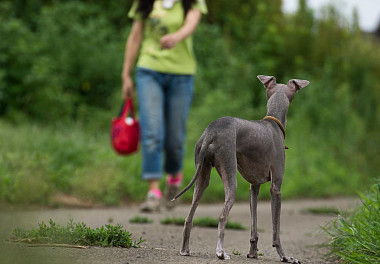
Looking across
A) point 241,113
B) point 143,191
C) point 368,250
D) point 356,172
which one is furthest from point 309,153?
point 368,250

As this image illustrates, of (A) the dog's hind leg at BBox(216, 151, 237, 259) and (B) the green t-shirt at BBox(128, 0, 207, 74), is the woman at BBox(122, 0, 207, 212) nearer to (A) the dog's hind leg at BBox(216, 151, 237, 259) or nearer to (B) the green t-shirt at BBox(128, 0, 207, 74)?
(B) the green t-shirt at BBox(128, 0, 207, 74)

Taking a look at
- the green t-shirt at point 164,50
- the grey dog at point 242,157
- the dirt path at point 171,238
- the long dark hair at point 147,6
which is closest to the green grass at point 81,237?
the dirt path at point 171,238

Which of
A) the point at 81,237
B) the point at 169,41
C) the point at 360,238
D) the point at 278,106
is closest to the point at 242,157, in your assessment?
the point at 278,106

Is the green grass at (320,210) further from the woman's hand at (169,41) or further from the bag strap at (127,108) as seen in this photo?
the woman's hand at (169,41)

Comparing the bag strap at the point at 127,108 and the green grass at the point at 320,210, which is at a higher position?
the bag strap at the point at 127,108

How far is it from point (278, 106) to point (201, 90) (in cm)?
963

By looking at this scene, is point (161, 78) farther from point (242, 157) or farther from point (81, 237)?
point (242, 157)

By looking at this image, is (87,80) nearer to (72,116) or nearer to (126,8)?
(72,116)

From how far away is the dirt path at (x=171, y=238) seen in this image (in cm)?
438

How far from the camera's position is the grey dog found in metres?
4.30

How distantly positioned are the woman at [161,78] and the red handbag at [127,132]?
21 centimetres

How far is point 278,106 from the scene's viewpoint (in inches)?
189

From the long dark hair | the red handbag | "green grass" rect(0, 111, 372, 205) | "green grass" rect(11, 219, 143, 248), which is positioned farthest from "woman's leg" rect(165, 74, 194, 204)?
"green grass" rect(11, 219, 143, 248)

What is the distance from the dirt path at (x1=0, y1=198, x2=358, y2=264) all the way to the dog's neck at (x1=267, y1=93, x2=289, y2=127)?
88 cm
